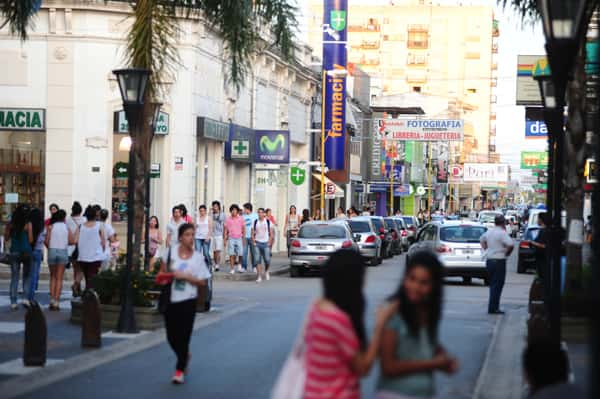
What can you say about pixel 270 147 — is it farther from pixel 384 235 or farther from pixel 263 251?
pixel 263 251

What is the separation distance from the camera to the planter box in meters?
16.9

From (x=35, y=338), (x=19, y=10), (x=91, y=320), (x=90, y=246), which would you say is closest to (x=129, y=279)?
(x=91, y=320)

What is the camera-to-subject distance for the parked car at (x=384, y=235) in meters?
44.0

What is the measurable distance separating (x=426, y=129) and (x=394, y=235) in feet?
39.5

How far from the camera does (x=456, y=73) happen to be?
534 ft

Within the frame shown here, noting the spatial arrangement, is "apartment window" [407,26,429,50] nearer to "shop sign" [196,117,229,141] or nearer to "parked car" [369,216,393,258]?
"parked car" [369,216,393,258]

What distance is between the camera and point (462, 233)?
29.7m

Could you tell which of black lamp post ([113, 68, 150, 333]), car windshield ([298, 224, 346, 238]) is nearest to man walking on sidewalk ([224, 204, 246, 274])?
car windshield ([298, 224, 346, 238])

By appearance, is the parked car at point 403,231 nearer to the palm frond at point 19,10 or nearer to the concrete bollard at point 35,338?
the palm frond at point 19,10

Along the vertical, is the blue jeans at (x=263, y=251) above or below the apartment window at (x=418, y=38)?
below

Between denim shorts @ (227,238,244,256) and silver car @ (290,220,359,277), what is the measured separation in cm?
202

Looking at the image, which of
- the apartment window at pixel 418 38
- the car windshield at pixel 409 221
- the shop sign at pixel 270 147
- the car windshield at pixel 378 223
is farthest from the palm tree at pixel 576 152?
the apartment window at pixel 418 38

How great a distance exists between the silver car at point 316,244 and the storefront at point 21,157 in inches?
282

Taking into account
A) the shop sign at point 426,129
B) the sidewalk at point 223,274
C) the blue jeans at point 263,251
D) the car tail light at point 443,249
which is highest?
the shop sign at point 426,129
